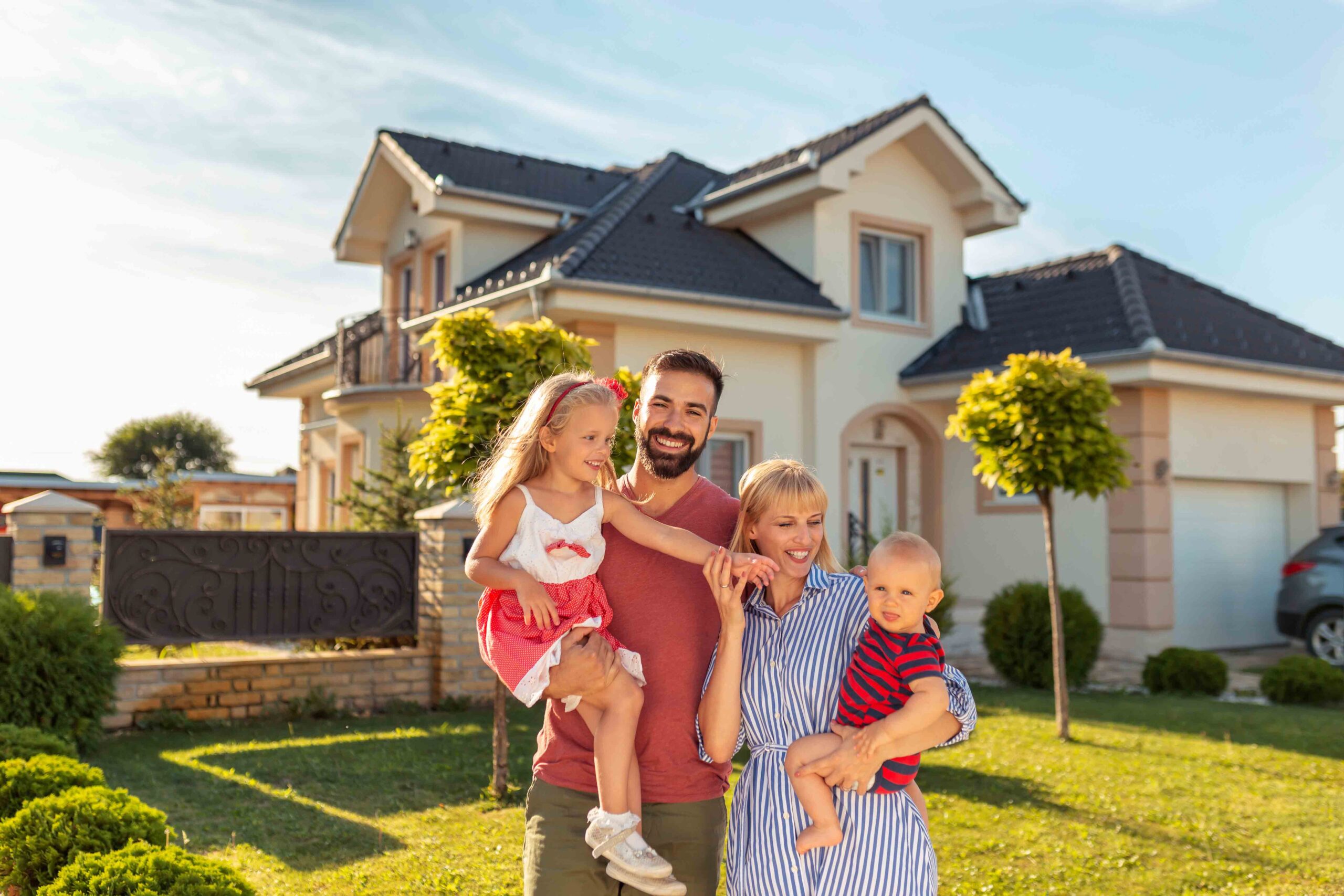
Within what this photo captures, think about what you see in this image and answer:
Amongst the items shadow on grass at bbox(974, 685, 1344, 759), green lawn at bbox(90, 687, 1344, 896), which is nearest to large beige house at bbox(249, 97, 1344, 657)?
shadow on grass at bbox(974, 685, 1344, 759)

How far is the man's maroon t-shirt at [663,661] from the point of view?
2701mm

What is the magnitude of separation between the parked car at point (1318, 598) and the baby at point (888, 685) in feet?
40.8

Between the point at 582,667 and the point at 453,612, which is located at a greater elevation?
the point at 582,667

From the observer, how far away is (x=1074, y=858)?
219 inches

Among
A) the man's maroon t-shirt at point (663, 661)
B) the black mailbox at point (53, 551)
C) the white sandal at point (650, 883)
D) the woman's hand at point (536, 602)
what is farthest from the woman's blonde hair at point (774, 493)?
the black mailbox at point (53, 551)

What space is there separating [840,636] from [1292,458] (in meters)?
15.4

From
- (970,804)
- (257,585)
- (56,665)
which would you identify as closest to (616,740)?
(970,804)

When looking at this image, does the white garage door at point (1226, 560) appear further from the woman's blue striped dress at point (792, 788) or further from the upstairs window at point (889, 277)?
the woman's blue striped dress at point (792, 788)

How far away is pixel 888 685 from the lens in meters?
2.41

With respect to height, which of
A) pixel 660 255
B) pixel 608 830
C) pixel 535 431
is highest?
pixel 660 255

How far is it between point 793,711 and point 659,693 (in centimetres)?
35

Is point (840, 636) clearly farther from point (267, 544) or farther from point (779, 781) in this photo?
point (267, 544)

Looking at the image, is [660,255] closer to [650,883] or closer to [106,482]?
[650,883]

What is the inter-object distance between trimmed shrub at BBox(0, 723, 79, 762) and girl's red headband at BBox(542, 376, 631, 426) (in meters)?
4.42
